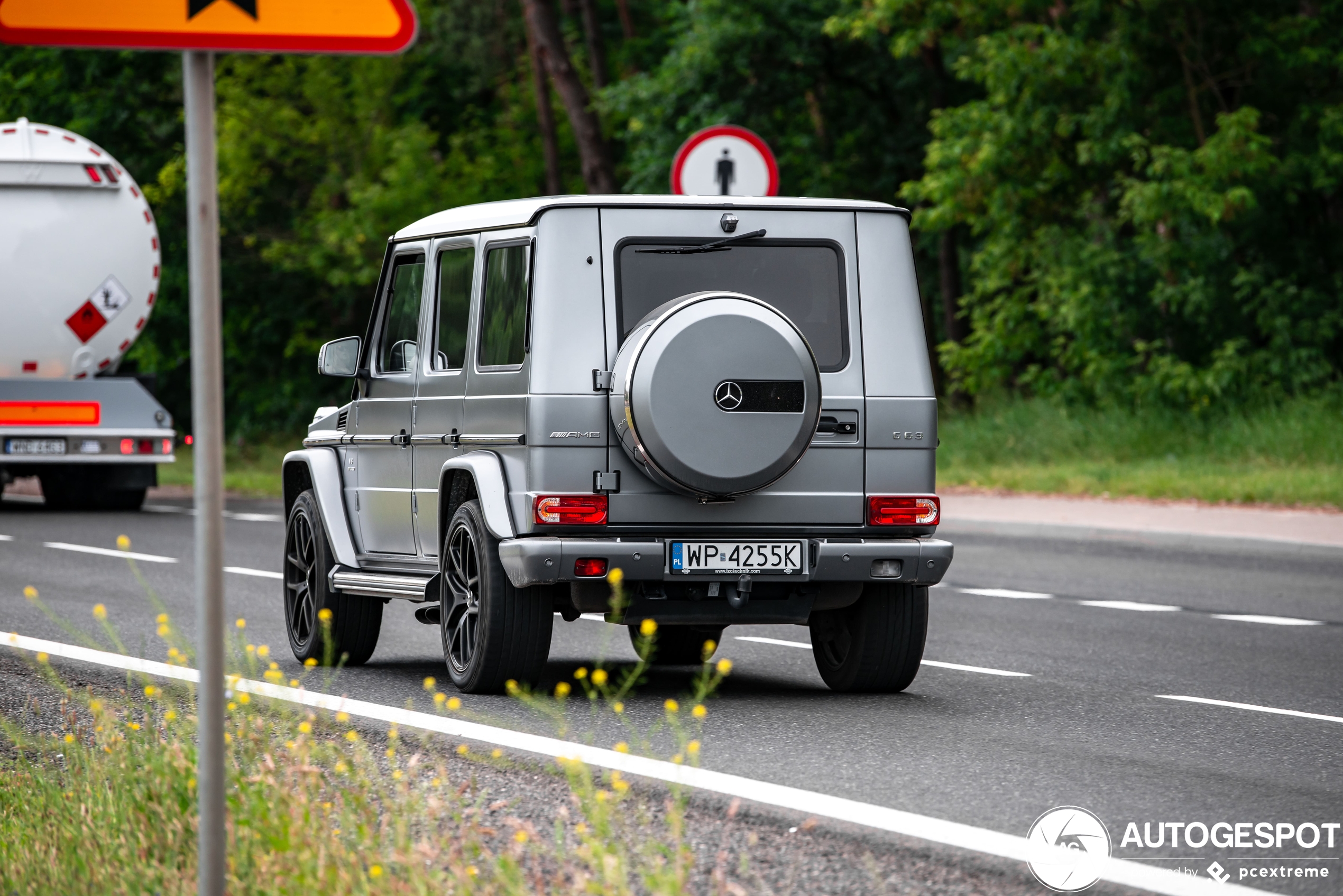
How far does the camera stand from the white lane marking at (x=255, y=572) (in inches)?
566

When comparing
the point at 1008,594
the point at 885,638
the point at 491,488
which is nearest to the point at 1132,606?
the point at 1008,594

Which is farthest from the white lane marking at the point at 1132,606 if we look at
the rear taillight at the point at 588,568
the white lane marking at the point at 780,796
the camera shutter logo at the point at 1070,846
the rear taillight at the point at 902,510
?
the camera shutter logo at the point at 1070,846

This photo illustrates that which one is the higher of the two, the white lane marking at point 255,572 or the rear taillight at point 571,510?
the rear taillight at point 571,510

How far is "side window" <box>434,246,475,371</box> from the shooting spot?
891cm

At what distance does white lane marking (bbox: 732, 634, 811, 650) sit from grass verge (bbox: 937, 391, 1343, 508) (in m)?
10.1

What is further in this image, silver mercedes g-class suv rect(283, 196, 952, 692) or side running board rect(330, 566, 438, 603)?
side running board rect(330, 566, 438, 603)

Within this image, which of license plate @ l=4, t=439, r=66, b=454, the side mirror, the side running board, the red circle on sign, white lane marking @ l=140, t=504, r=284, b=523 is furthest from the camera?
license plate @ l=4, t=439, r=66, b=454

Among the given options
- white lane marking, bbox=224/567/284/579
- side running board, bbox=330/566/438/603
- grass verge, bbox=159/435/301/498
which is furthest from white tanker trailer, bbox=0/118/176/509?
side running board, bbox=330/566/438/603

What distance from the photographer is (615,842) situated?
514 centimetres

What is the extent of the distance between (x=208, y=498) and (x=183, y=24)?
1003 millimetres

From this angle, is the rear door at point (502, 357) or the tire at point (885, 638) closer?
the rear door at point (502, 357)

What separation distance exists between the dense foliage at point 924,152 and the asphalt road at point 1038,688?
9.28 meters

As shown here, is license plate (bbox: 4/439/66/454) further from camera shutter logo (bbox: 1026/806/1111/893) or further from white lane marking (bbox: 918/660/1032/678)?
camera shutter logo (bbox: 1026/806/1111/893)

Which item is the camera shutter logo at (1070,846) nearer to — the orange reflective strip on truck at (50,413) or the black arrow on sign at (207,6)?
the black arrow on sign at (207,6)
